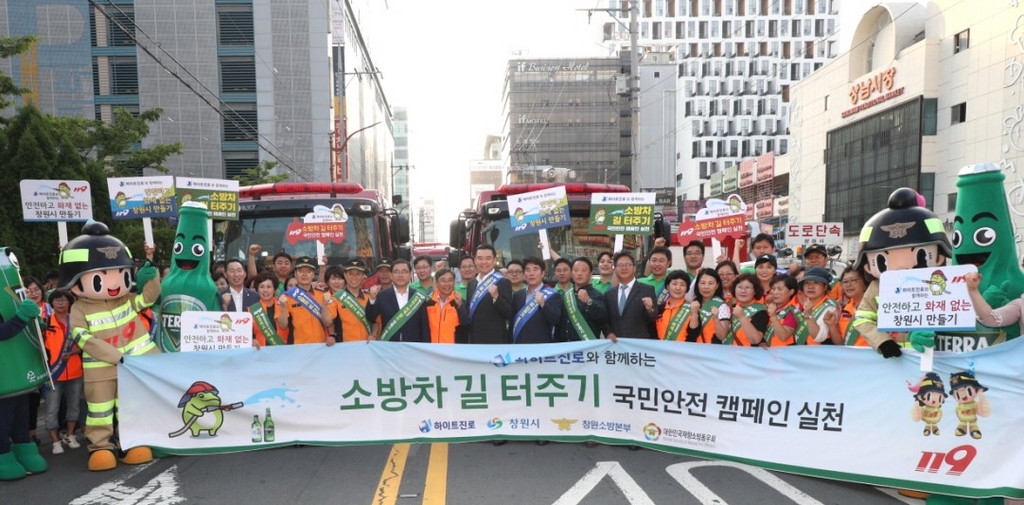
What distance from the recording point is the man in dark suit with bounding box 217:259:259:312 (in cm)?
679

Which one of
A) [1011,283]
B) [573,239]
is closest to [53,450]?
[573,239]

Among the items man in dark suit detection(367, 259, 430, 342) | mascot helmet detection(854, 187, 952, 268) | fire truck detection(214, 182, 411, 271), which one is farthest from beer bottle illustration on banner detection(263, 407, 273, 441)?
mascot helmet detection(854, 187, 952, 268)

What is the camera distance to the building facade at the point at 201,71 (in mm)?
41750

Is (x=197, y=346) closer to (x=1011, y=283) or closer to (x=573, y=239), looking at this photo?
(x=573, y=239)

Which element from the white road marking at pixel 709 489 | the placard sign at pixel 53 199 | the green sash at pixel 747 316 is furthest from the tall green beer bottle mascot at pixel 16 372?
the green sash at pixel 747 316

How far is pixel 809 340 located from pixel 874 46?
42828mm

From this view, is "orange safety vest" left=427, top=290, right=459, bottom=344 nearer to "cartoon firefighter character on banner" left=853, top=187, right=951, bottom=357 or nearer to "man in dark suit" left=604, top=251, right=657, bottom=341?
Result: "man in dark suit" left=604, top=251, right=657, bottom=341

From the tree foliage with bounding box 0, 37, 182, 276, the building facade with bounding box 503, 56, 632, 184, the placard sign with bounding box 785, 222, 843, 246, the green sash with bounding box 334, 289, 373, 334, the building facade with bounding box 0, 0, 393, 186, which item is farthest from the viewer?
the building facade with bounding box 503, 56, 632, 184

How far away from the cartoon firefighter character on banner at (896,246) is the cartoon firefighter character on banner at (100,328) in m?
5.60

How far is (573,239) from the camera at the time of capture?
9195 millimetres

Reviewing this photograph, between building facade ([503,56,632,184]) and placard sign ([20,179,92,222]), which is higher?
building facade ([503,56,632,184])

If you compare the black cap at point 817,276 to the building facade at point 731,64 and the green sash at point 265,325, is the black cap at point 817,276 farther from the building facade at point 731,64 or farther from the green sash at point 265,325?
the building facade at point 731,64

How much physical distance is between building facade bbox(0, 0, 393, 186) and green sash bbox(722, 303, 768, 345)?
3768 centimetres

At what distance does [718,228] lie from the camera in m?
8.10
